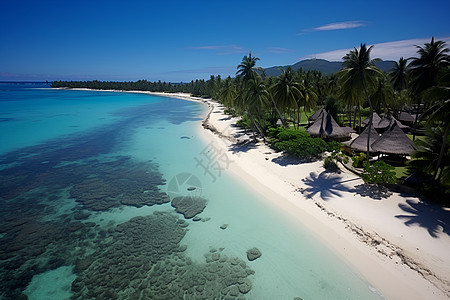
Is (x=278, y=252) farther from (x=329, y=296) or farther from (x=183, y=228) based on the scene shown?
(x=183, y=228)

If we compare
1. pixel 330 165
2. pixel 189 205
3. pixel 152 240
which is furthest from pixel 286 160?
pixel 152 240

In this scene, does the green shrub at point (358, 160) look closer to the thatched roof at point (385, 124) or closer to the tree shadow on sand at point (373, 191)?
the tree shadow on sand at point (373, 191)

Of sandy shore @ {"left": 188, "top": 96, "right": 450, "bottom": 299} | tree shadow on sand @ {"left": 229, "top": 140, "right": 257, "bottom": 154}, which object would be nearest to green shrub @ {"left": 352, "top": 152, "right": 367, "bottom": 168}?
sandy shore @ {"left": 188, "top": 96, "right": 450, "bottom": 299}

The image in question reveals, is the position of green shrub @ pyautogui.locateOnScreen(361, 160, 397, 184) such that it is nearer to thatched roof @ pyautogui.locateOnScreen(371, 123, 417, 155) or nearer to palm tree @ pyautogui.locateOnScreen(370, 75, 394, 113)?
thatched roof @ pyautogui.locateOnScreen(371, 123, 417, 155)

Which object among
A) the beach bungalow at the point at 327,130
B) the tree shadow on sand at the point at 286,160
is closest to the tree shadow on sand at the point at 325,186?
the tree shadow on sand at the point at 286,160

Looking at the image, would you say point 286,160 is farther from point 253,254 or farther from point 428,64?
point 428,64

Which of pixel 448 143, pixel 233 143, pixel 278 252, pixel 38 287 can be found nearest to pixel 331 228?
pixel 278 252
